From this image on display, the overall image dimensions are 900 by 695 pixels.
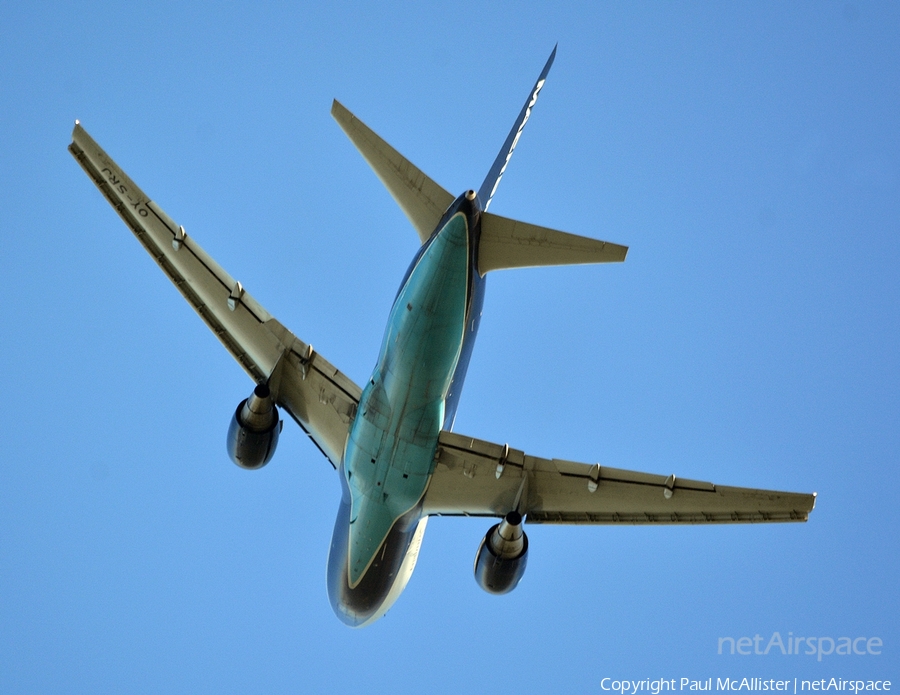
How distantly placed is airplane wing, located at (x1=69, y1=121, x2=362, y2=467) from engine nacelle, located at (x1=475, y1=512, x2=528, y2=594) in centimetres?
396

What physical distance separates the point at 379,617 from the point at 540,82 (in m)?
14.2

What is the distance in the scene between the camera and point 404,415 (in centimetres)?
2161

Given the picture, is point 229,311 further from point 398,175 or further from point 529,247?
point 529,247

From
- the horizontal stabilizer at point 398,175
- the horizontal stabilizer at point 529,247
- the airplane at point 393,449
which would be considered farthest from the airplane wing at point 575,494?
the horizontal stabilizer at point 398,175

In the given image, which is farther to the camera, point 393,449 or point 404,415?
point 393,449

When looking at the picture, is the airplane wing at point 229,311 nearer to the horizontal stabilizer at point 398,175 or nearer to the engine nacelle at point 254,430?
the engine nacelle at point 254,430

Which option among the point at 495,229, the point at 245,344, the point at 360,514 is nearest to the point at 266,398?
the point at 245,344

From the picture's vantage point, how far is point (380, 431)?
72.2ft

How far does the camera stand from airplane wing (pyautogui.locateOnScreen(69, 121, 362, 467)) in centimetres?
2305

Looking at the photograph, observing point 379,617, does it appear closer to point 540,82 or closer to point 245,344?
point 245,344

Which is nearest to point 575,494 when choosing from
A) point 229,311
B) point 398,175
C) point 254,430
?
point 254,430

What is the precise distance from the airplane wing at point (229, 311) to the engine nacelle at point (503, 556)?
3955mm

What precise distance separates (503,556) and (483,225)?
747 cm

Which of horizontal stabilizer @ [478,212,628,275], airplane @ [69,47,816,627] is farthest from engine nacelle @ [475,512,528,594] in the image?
horizontal stabilizer @ [478,212,628,275]
